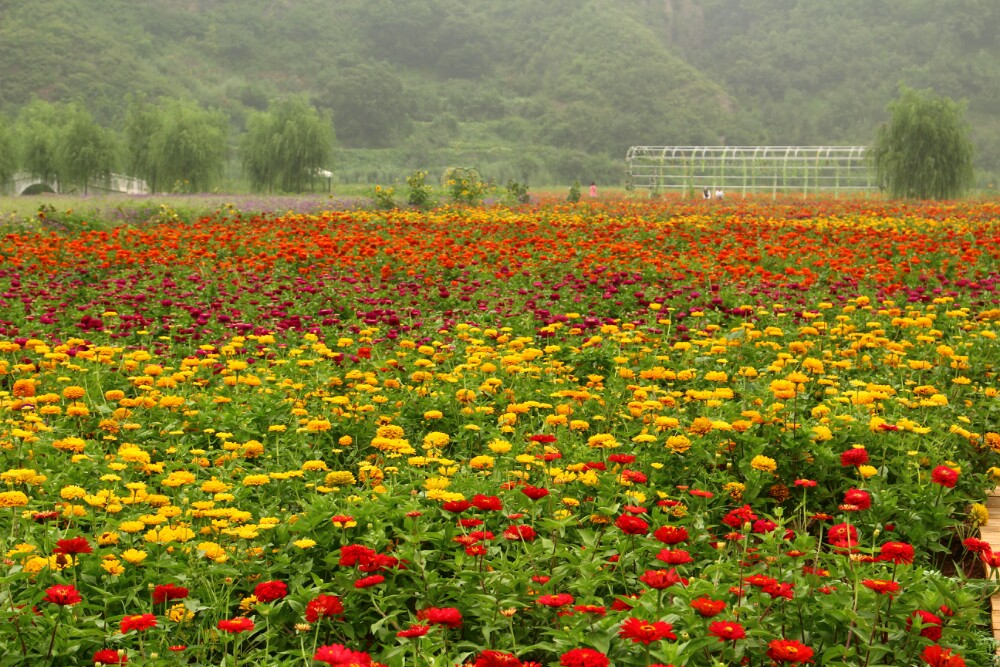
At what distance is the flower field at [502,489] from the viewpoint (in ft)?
8.91

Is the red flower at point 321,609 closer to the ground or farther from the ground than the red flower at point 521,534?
closer to the ground

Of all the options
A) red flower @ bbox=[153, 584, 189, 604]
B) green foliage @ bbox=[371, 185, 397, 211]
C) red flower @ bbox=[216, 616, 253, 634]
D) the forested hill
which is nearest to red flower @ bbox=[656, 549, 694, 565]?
red flower @ bbox=[216, 616, 253, 634]

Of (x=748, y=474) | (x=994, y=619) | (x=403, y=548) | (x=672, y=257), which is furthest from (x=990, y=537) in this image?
(x=672, y=257)

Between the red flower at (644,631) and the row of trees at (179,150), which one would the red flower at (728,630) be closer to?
the red flower at (644,631)

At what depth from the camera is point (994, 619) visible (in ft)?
11.0

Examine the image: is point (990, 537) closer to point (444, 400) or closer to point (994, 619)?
point (994, 619)

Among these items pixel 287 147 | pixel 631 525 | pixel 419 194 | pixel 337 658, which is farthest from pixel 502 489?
pixel 287 147

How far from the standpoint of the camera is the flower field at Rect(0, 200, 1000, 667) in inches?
107

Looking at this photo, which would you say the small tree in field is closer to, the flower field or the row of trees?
the row of trees

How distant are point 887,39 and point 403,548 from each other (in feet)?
257

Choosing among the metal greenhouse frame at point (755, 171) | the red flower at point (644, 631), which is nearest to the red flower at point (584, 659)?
the red flower at point (644, 631)

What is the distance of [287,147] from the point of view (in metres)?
28.6

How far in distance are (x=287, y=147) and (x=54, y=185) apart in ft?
32.1

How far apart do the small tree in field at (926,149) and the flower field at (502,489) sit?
19881mm
